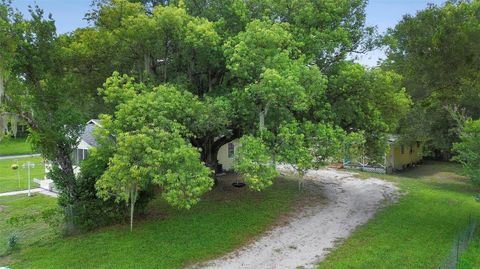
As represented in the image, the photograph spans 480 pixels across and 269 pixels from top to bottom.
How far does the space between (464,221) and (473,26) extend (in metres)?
9.23

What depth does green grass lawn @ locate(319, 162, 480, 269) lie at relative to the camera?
11867 millimetres

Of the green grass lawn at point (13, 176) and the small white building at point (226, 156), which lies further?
the small white building at point (226, 156)

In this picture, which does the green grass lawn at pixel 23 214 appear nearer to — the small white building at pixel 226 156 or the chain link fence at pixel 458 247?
the small white building at pixel 226 156

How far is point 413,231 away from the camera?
1473 centimetres

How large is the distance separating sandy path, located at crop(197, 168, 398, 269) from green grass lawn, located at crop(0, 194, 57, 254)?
22.1ft

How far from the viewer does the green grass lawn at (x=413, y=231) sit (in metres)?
11.9

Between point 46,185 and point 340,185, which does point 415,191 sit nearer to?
point 340,185

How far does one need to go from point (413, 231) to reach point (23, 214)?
52.4 ft

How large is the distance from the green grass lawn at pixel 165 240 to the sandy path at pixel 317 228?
0.71 m

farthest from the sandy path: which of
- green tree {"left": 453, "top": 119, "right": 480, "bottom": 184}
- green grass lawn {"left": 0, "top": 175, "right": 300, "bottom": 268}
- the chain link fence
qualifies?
green tree {"left": 453, "top": 119, "right": 480, "bottom": 184}

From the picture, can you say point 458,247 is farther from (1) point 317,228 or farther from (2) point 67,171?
(2) point 67,171

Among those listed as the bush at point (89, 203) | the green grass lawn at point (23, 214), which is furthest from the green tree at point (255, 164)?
the green grass lawn at point (23, 214)

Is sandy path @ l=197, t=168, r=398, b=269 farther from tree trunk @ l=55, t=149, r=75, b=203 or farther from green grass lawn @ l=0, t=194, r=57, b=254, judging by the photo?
green grass lawn @ l=0, t=194, r=57, b=254

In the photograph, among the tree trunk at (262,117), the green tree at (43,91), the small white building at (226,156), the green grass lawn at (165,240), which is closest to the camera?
the green grass lawn at (165,240)
